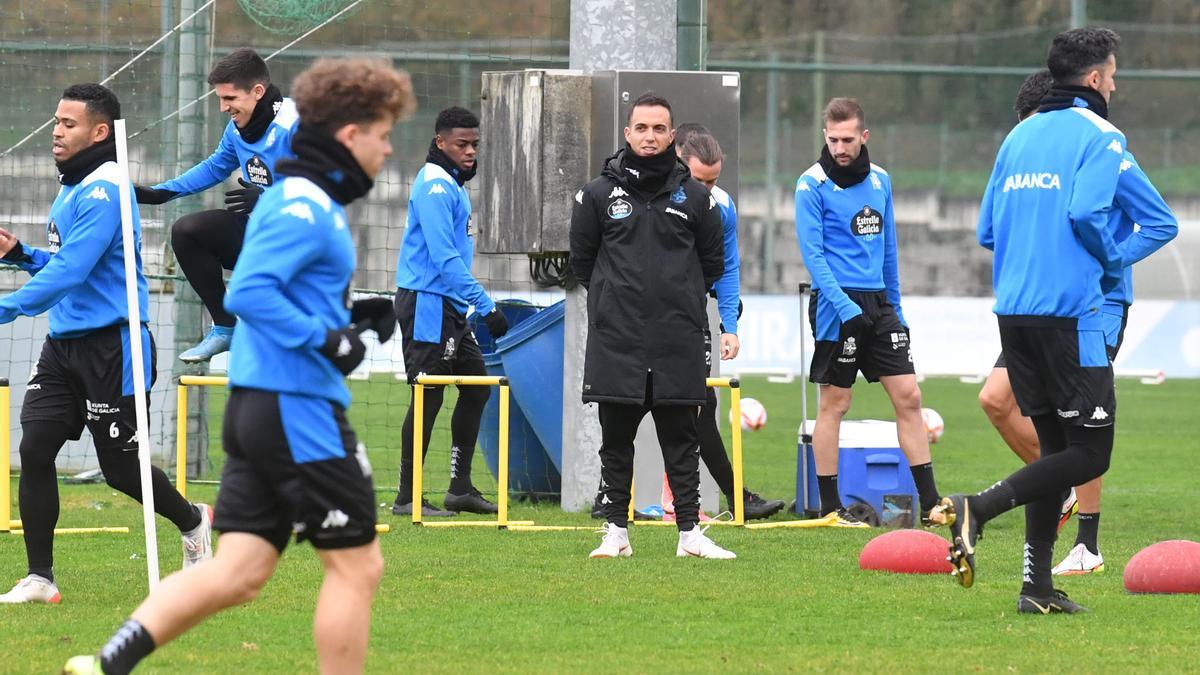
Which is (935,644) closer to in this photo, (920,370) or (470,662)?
(470,662)

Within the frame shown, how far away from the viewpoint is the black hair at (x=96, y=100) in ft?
22.5

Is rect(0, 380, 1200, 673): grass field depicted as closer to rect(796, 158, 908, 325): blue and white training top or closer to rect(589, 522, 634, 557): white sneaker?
rect(589, 522, 634, 557): white sneaker

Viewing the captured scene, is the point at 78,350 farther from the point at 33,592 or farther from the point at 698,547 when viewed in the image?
the point at 698,547

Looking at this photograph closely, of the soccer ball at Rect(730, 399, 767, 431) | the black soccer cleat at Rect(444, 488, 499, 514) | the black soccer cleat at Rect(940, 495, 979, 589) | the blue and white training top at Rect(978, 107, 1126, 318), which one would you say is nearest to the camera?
the black soccer cleat at Rect(940, 495, 979, 589)

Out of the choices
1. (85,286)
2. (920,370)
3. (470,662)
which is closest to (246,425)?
(470,662)

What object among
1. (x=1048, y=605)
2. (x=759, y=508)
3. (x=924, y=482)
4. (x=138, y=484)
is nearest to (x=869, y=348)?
(x=924, y=482)

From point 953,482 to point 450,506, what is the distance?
3974 millimetres

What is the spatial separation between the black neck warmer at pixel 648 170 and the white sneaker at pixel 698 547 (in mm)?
1547

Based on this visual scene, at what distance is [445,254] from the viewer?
966 centimetres

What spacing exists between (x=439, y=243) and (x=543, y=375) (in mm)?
1381

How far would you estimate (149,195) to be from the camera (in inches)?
311

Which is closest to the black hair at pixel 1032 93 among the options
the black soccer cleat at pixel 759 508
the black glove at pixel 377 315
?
the black soccer cleat at pixel 759 508

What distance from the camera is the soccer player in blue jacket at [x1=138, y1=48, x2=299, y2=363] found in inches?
304

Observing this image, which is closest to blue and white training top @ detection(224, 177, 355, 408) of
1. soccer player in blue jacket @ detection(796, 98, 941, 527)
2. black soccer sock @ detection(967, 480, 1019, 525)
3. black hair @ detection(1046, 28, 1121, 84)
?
black soccer sock @ detection(967, 480, 1019, 525)
